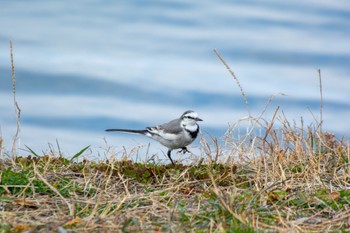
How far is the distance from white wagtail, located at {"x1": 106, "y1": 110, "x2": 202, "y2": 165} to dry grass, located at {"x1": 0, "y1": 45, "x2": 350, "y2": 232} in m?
1.77

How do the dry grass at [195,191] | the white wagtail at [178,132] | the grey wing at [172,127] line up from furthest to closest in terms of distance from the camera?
the grey wing at [172,127] → the white wagtail at [178,132] → the dry grass at [195,191]

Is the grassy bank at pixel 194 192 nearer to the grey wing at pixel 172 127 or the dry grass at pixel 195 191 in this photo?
the dry grass at pixel 195 191

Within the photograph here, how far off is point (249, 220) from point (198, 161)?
3201mm

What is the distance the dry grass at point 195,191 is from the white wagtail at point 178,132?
177cm

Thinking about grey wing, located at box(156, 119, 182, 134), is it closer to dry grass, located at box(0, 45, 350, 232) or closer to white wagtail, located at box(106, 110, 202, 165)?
white wagtail, located at box(106, 110, 202, 165)

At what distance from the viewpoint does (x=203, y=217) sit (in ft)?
20.1

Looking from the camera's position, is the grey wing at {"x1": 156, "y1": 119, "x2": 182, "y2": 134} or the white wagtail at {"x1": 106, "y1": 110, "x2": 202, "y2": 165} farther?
the grey wing at {"x1": 156, "y1": 119, "x2": 182, "y2": 134}

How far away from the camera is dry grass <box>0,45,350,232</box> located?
19.7 feet

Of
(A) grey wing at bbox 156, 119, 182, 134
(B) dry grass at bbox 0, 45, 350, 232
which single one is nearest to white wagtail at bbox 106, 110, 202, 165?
(A) grey wing at bbox 156, 119, 182, 134

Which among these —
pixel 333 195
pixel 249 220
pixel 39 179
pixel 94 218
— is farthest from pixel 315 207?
pixel 39 179

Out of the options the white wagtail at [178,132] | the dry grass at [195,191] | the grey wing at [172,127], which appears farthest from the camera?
the grey wing at [172,127]

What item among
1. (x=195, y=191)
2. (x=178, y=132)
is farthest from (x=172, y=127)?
(x=195, y=191)

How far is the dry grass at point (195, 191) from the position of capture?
600 cm

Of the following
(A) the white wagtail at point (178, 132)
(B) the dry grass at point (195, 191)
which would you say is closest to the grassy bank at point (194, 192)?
(B) the dry grass at point (195, 191)
